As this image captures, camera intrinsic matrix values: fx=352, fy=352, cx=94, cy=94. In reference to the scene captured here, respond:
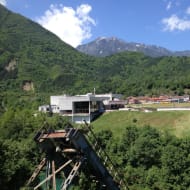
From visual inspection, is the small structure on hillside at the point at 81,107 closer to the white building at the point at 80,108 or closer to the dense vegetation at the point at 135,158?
the white building at the point at 80,108

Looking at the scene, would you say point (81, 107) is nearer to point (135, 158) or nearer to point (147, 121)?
point (147, 121)

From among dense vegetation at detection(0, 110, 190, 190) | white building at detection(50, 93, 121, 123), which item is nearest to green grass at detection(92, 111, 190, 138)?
white building at detection(50, 93, 121, 123)

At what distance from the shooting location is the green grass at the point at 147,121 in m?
62.7

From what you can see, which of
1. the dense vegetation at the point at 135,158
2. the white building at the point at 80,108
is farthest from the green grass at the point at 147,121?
Answer: the dense vegetation at the point at 135,158

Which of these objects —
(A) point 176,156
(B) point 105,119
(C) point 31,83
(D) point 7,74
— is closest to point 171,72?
(C) point 31,83

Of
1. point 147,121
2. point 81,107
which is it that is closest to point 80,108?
point 81,107

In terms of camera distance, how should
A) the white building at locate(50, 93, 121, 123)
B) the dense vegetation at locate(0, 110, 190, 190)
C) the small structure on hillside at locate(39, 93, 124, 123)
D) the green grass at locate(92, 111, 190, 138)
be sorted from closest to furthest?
the dense vegetation at locate(0, 110, 190, 190) → the green grass at locate(92, 111, 190, 138) → the white building at locate(50, 93, 121, 123) → the small structure on hillside at locate(39, 93, 124, 123)

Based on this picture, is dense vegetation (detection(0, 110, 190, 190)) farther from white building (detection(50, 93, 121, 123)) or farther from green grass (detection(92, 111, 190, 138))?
white building (detection(50, 93, 121, 123))

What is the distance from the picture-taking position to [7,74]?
180375mm

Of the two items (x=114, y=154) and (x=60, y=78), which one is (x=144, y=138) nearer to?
(x=114, y=154)

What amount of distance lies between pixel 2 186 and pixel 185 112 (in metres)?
49.9

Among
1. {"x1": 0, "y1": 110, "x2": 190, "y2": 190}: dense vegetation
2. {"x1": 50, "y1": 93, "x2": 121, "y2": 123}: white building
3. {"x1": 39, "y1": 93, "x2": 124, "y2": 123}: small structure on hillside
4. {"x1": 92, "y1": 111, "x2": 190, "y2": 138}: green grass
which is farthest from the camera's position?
{"x1": 39, "y1": 93, "x2": 124, "y2": 123}: small structure on hillside

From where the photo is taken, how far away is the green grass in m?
62.7

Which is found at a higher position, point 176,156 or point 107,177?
point 107,177
